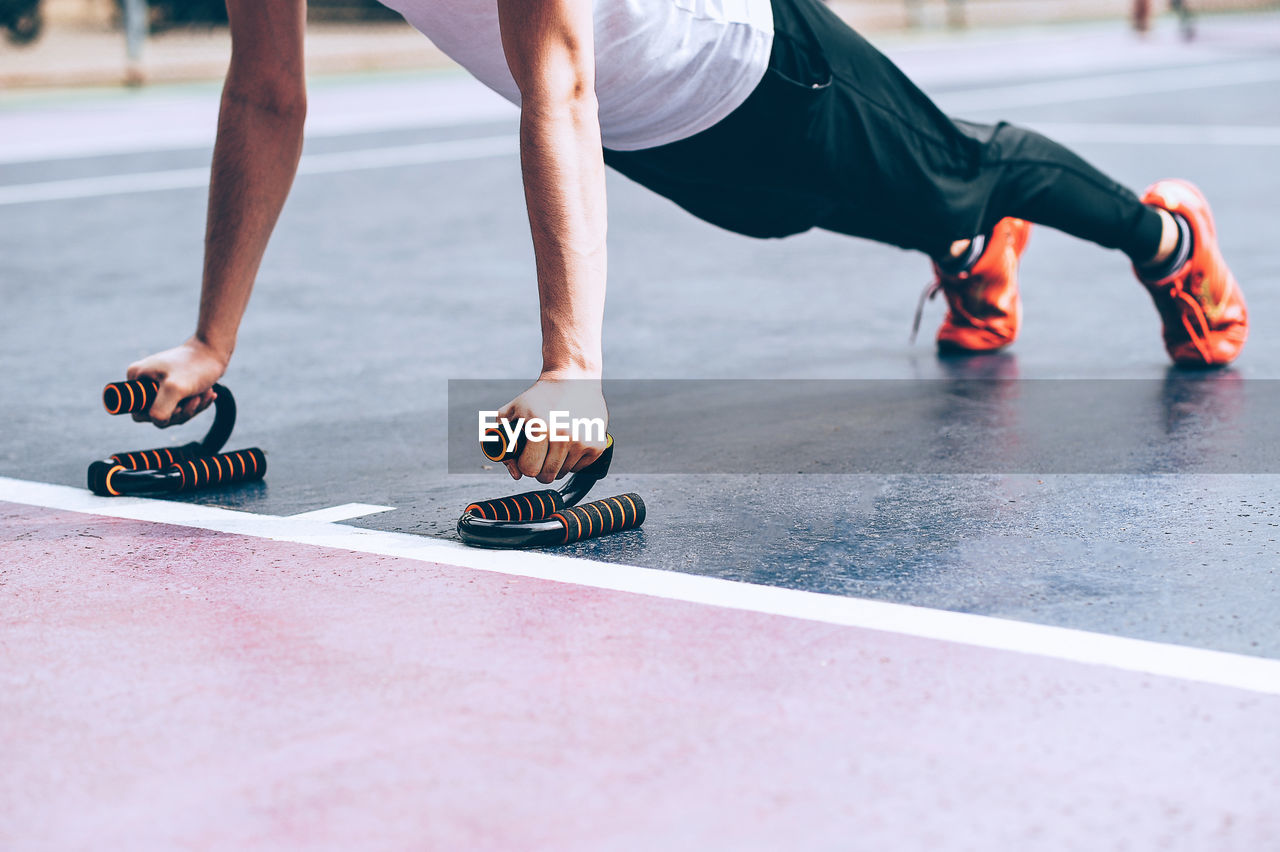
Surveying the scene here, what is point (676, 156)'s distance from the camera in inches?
138

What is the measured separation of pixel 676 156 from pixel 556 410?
105cm

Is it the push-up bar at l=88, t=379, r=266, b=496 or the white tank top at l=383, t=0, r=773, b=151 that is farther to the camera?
the push-up bar at l=88, t=379, r=266, b=496

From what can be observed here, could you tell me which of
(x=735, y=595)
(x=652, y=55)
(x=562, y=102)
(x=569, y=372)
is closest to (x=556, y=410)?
(x=569, y=372)

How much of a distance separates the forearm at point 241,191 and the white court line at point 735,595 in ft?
1.37

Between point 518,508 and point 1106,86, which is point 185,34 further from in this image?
point 518,508

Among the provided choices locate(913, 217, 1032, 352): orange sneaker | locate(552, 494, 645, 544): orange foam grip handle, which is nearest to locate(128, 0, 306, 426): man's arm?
locate(552, 494, 645, 544): orange foam grip handle

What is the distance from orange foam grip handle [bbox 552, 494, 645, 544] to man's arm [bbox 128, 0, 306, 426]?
33.0 inches

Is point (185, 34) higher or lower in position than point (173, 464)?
lower

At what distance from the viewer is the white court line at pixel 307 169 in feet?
27.3

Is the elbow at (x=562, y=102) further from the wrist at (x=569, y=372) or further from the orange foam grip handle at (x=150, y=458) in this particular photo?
the orange foam grip handle at (x=150, y=458)

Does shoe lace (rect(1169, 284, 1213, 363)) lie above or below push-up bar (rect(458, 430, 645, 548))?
below

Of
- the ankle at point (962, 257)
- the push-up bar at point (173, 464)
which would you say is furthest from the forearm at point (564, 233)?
the ankle at point (962, 257)

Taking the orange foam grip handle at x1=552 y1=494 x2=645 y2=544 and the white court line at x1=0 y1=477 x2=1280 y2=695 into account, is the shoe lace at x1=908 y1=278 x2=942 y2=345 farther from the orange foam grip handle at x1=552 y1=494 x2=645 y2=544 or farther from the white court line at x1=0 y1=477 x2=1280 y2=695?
the white court line at x1=0 y1=477 x2=1280 y2=695

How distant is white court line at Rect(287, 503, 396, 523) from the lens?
9.95ft
